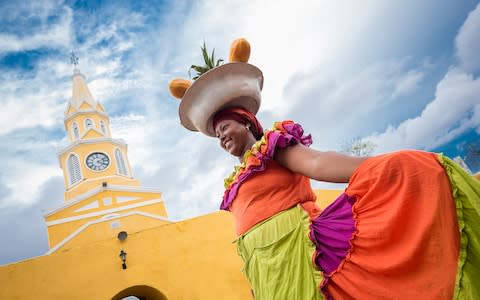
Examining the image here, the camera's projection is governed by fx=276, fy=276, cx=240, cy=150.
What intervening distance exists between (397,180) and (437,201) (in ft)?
0.40

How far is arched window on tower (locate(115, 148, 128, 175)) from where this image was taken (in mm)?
20695

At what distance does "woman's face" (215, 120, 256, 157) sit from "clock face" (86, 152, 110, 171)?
66.9 feet

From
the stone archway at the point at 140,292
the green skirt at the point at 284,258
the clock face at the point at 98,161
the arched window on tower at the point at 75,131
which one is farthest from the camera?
the arched window on tower at the point at 75,131

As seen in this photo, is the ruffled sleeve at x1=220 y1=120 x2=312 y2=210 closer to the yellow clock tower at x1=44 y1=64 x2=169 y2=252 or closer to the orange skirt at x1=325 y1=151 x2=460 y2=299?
the orange skirt at x1=325 y1=151 x2=460 y2=299

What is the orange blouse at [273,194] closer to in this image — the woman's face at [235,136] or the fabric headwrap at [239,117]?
the woman's face at [235,136]

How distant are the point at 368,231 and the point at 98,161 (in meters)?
21.8

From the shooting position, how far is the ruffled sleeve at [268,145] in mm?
1295

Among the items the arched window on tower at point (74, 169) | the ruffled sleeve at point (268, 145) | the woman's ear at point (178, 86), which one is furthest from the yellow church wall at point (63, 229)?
the ruffled sleeve at point (268, 145)

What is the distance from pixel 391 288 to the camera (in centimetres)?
93

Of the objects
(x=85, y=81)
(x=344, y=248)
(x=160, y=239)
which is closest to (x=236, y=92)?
(x=344, y=248)

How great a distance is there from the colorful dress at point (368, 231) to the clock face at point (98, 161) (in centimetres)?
2084

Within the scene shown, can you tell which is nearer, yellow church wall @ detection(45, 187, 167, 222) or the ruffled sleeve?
the ruffled sleeve

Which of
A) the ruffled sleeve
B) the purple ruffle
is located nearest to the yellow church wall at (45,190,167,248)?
the ruffled sleeve

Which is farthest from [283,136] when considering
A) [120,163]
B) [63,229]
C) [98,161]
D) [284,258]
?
[120,163]
